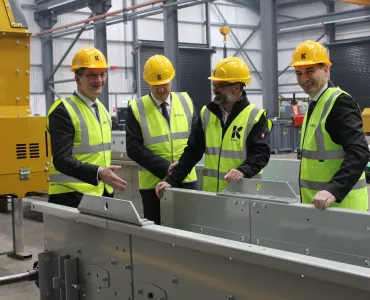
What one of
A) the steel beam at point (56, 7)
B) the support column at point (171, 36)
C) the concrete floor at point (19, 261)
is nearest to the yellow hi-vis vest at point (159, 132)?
the concrete floor at point (19, 261)

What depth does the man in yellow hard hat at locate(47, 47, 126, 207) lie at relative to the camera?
2.98 meters

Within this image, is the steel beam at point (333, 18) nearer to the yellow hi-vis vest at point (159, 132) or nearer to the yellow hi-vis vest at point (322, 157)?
the yellow hi-vis vest at point (159, 132)

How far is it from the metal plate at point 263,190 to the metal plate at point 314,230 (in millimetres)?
36

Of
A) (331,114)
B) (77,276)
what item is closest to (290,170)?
(331,114)

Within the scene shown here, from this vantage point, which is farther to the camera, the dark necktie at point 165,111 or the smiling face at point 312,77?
the dark necktie at point 165,111

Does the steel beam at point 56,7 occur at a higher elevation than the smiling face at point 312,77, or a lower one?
higher

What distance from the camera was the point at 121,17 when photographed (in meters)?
14.8

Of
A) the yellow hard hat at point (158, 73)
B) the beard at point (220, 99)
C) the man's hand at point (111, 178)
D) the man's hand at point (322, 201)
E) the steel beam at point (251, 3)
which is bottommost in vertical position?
the man's hand at point (322, 201)

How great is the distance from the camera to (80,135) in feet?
10.1

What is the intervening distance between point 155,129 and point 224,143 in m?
0.61

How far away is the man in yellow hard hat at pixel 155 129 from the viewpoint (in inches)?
138

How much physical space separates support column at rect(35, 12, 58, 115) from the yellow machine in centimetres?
1498

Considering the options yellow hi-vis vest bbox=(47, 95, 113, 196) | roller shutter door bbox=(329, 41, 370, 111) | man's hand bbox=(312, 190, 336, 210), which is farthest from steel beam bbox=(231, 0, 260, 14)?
man's hand bbox=(312, 190, 336, 210)

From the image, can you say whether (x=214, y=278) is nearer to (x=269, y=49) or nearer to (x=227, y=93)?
(x=227, y=93)
